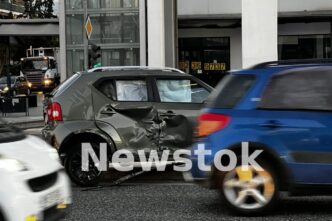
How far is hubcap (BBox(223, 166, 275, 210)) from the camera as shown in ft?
22.3

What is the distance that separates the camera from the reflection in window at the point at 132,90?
941 centimetres

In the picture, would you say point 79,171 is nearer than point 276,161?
No

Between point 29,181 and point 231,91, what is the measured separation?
295cm

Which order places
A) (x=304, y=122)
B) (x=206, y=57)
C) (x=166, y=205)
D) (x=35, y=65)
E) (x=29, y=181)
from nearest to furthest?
(x=29, y=181)
(x=304, y=122)
(x=166, y=205)
(x=206, y=57)
(x=35, y=65)

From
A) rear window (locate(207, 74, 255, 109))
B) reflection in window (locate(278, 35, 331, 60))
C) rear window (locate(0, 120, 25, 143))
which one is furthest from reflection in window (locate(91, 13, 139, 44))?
rear window (locate(0, 120, 25, 143))

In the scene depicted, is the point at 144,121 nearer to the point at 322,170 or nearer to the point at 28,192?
the point at 322,170

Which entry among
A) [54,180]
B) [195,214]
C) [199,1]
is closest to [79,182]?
[195,214]

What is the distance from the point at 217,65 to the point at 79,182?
18.9 m

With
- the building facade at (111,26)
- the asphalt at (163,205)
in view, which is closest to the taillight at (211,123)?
the asphalt at (163,205)

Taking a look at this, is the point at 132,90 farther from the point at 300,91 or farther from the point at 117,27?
the point at 117,27

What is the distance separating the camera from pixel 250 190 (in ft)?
22.5

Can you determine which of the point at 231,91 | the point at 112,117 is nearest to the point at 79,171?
the point at 112,117

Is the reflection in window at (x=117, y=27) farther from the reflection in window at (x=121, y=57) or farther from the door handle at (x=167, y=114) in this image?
the door handle at (x=167, y=114)

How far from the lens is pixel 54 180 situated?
5.45 metres
